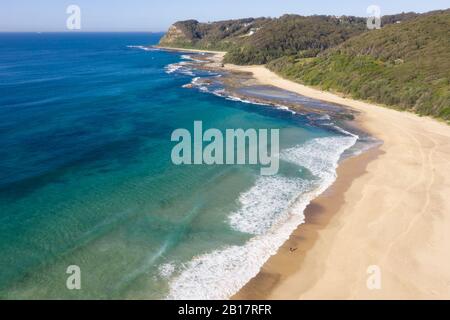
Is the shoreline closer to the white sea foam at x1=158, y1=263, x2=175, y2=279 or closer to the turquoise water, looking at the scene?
the turquoise water

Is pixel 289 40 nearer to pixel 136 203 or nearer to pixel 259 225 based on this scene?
pixel 136 203

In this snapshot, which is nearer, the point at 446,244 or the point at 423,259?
the point at 423,259

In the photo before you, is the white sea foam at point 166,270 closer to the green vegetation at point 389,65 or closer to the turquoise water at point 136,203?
the turquoise water at point 136,203

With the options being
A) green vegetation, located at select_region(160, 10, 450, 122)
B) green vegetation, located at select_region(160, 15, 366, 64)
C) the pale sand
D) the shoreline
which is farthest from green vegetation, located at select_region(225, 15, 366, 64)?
the pale sand

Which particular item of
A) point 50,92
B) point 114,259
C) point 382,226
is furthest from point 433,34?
point 114,259

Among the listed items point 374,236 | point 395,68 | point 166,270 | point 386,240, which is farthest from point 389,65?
point 166,270

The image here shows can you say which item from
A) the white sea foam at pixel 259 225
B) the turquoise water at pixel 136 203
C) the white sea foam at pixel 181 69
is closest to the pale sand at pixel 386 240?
the white sea foam at pixel 259 225

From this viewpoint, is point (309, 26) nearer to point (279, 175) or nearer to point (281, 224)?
point (279, 175)
